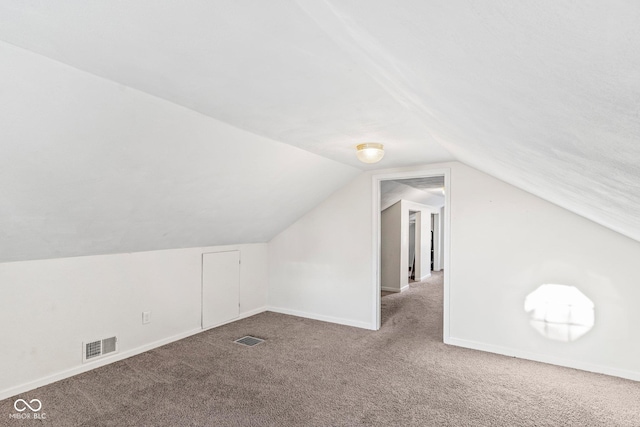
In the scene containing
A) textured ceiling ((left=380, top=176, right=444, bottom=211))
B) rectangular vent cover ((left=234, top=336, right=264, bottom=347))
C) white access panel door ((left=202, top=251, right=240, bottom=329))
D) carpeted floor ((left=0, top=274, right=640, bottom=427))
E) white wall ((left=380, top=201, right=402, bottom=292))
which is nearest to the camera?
carpeted floor ((left=0, top=274, right=640, bottom=427))

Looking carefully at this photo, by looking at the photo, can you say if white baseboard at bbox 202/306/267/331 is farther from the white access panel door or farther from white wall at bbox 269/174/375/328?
white wall at bbox 269/174/375/328

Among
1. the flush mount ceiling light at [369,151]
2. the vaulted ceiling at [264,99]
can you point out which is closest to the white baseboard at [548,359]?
the vaulted ceiling at [264,99]

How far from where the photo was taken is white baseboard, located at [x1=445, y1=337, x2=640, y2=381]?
10.1 feet

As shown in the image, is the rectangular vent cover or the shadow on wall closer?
the shadow on wall

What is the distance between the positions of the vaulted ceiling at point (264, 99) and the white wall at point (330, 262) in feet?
4.27

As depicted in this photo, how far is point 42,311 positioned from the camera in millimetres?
2791

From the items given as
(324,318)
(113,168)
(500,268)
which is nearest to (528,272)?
(500,268)

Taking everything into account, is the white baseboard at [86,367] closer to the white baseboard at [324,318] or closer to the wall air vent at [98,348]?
the wall air vent at [98,348]

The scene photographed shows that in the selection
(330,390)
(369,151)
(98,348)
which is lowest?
(330,390)

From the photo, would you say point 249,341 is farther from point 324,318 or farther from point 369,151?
point 369,151

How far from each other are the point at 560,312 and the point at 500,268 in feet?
2.17

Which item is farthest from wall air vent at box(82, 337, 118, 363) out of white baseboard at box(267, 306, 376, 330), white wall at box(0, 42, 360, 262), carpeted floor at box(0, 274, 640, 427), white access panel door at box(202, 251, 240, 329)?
white baseboard at box(267, 306, 376, 330)

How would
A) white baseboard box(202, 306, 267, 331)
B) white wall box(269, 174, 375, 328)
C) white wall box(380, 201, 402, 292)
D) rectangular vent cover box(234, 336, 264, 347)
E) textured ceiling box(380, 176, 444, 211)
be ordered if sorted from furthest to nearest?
white wall box(380, 201, 402, 292) → textured ceiling box(380, 176, 444, 211) → white wall box(269, 174, 375, 328) → white baseboard box(202, 306, 267, 331) → rectangular vent cover box(234, 336, 264, 347)

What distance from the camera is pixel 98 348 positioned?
3143 millimetres
